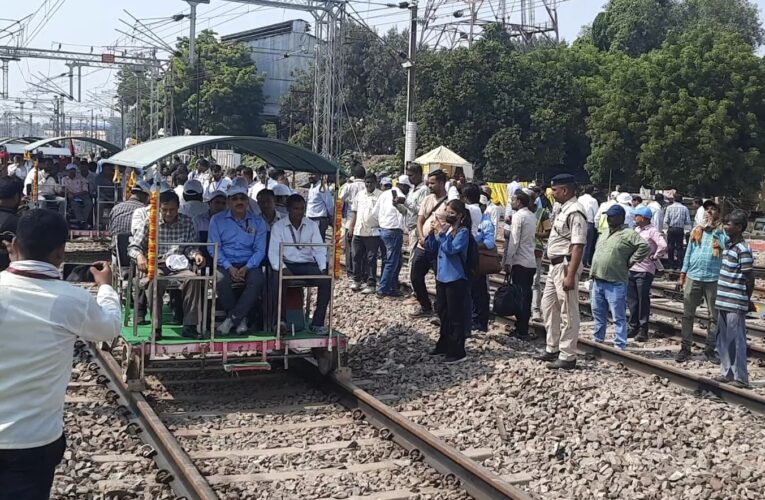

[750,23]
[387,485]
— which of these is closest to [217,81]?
[750,23]

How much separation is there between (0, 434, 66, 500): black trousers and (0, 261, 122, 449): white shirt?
0.11 feet

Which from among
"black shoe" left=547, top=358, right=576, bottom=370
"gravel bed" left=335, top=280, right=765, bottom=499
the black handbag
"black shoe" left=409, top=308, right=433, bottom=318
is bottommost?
"gravel bed" left=335, top=280, right=765, bottom=499

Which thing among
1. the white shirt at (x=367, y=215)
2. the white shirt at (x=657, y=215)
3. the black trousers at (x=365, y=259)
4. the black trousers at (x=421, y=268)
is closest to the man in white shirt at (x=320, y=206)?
the black trousers at (x=365, y=259)

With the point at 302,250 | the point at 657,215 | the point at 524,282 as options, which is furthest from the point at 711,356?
the point at 657,215

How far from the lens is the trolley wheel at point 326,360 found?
879 centimetres

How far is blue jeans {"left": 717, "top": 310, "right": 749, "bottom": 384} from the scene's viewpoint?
8945mm

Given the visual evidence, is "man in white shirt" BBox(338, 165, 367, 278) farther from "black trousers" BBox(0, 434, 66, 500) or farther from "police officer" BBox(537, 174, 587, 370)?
"black trousers" BBox(0, 434, 66, 500)

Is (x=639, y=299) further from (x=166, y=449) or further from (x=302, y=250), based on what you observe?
(x=166, y=449)

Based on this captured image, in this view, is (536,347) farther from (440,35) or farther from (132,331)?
(440,35)

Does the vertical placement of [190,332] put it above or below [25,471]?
below

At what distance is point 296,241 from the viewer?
351 inches

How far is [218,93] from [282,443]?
5860 cm

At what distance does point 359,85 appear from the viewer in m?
57.2

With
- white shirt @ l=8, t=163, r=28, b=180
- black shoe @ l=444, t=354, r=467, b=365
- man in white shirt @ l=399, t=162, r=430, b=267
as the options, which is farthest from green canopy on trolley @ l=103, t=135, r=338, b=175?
white shirt @ l=8, t=163, r=28, b=180
